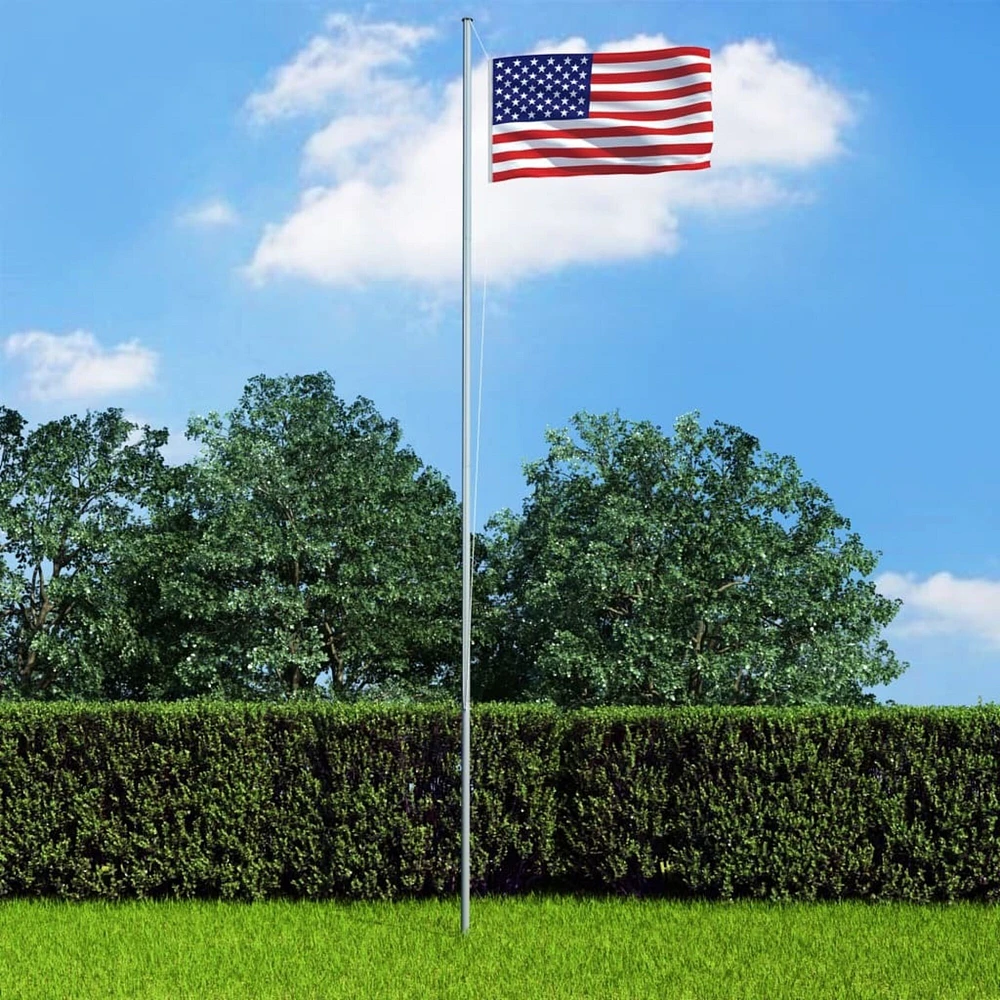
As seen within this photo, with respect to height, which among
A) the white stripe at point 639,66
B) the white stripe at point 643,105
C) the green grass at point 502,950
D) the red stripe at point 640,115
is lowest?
the green grass at point 502,950

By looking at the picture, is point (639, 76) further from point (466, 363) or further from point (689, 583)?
point (689, 583)

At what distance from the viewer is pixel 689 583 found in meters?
23.3

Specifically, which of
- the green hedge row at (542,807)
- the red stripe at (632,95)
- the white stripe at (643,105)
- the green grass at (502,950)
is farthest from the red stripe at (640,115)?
the green grass at (502,950)

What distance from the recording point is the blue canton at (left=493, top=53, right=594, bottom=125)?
10680mm

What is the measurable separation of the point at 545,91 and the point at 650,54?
0.99 meters

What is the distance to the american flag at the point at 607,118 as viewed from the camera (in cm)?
1066

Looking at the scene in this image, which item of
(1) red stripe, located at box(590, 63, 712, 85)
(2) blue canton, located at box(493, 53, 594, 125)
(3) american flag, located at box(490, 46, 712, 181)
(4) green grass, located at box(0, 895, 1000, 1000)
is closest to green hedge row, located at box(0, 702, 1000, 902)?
(4) green grass, located at box(0, 895, 1000, 1000)

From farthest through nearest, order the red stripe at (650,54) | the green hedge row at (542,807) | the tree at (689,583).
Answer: the tree at (689,583) < the green hedge row at (542,807) < the red stripe at (650,54)

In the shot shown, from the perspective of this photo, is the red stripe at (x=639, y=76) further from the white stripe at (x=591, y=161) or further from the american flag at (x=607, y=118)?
the white stripe at (x=591, y=161)

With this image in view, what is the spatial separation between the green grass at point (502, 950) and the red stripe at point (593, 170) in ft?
22.3

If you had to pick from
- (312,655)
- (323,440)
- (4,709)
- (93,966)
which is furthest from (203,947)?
(323,440)

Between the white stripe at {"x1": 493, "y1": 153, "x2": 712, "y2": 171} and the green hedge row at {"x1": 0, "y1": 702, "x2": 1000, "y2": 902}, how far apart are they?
5563 mm

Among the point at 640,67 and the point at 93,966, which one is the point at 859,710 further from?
the point at 93,966

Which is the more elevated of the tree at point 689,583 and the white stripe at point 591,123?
the white stripe at point 591,123
